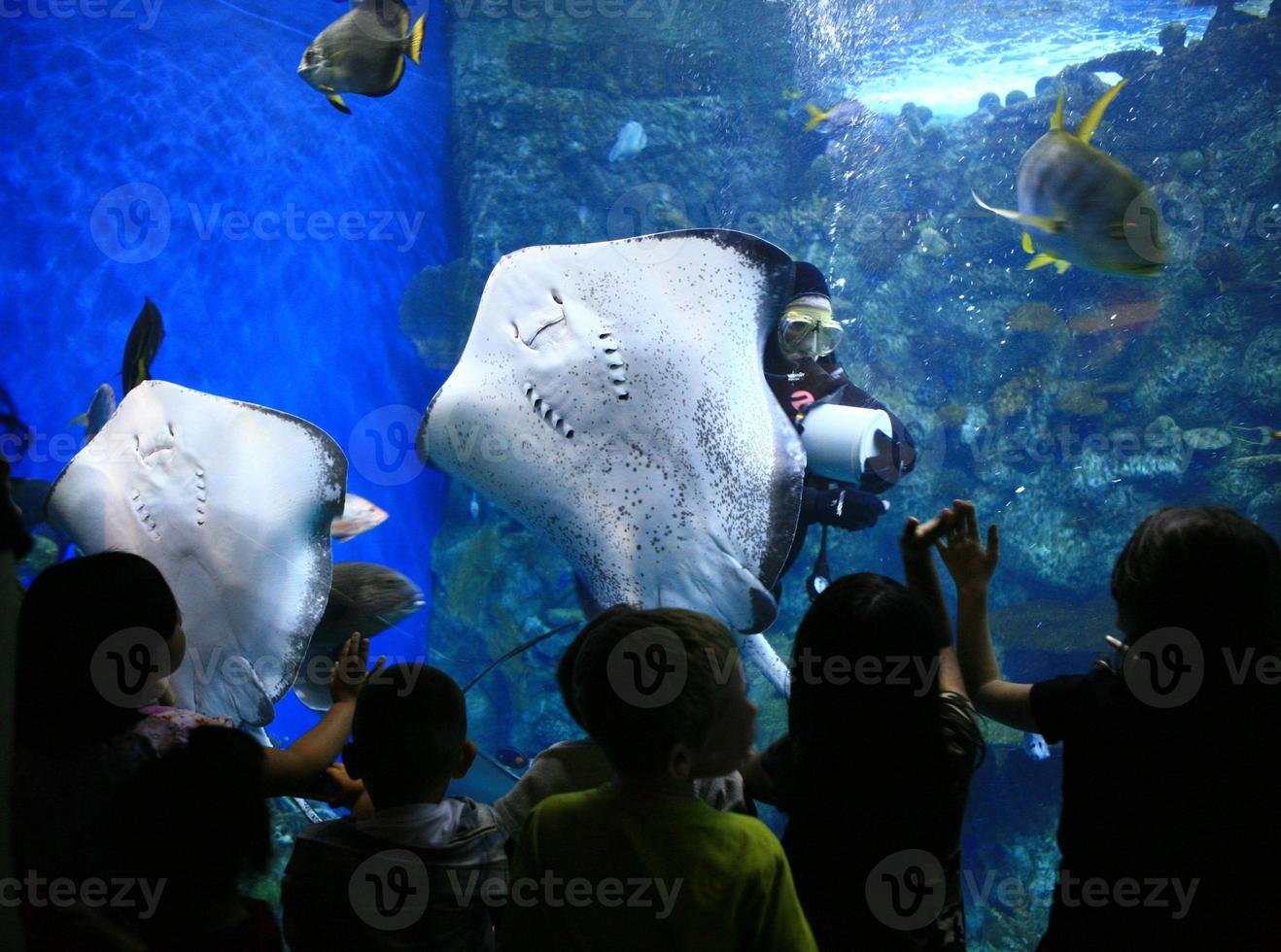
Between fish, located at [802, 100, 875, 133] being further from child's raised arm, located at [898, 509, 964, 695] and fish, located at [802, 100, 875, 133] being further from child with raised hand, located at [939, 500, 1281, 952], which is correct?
child with raised hand, located at [939, 500, 1281, 952]

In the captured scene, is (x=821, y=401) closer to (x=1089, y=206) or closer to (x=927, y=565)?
(x=1089, y=206)

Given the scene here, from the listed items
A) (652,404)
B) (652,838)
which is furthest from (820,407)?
(652,838)

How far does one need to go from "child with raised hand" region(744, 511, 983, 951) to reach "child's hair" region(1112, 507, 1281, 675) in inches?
13.6

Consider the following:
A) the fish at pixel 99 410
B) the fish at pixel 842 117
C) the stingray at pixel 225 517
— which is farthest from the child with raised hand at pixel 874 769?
the fish at pixel 842 117

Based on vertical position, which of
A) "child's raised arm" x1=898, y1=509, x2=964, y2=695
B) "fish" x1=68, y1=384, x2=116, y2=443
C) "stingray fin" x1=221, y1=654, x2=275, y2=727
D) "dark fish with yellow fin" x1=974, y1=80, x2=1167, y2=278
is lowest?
"stingray fin" x1=221, y1=654, x2=275, y2=727

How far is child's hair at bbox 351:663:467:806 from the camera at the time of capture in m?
1.22

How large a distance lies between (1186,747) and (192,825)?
1513 millimetres

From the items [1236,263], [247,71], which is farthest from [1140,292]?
[247,71]

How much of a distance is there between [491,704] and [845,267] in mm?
7479

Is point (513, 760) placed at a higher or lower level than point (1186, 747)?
lower

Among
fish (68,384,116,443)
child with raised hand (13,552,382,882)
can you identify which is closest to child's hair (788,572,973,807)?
child with raised hand (13,552,382,882)

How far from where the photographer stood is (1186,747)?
109 centimetres

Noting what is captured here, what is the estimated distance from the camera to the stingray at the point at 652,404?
2.08 metres

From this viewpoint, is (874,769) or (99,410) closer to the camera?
(874,769)
